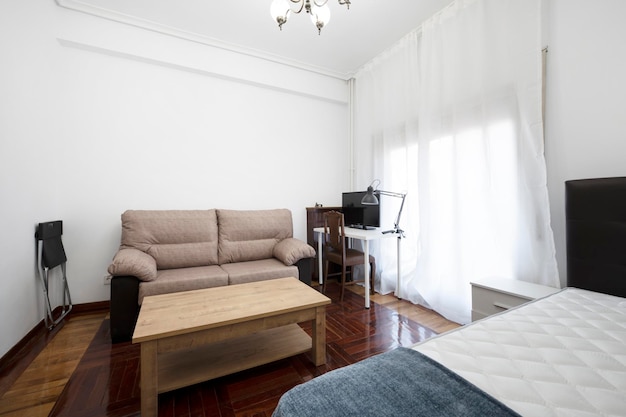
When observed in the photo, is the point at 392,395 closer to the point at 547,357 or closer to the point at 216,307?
the point at 547,357

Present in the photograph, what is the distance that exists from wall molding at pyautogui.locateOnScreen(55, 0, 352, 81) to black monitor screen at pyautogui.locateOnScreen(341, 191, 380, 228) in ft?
6.37

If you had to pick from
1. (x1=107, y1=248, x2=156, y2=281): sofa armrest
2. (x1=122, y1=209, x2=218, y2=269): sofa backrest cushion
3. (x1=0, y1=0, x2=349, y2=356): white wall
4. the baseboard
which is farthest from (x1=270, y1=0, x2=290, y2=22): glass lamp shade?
the baseboard

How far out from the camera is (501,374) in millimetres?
789

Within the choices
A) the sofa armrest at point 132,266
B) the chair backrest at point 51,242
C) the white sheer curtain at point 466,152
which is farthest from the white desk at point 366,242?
the chair backrest at point 51,242

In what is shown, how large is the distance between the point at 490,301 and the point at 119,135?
3878mm

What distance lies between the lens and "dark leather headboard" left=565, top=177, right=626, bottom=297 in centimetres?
145

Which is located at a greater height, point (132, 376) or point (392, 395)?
point (392, 395)

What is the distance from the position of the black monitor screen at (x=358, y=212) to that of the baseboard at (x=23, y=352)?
10.6 ft

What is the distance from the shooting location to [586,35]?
170cm

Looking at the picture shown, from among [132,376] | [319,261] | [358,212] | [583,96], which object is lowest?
[132,376]

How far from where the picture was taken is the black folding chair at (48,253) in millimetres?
2199

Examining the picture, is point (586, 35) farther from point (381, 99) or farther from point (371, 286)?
point (371, 286)

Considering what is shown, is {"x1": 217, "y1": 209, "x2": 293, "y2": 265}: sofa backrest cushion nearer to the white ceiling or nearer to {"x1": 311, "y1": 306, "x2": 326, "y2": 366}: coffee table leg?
{"x1": 311, "y1": 306, "x2": 326, "y2": 366}: coffee table leg

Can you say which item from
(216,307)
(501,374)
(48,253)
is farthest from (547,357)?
(48,253)
